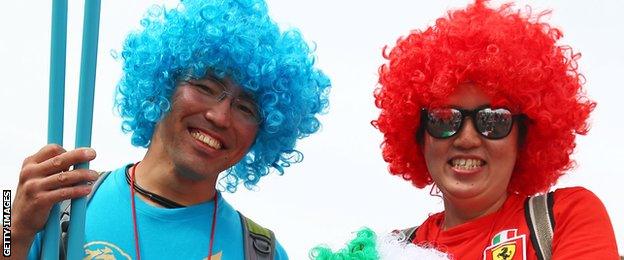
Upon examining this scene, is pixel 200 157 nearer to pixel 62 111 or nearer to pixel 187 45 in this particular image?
pixel 187 45

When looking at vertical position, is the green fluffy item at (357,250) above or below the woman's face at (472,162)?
below

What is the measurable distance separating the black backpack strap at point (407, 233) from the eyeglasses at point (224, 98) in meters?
0.88

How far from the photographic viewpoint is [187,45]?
3.57 meters

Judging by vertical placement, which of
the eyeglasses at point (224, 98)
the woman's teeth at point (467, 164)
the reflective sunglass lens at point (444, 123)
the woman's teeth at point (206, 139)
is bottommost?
the woman's teeth at point (467, 164)

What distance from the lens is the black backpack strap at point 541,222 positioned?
2.84 m

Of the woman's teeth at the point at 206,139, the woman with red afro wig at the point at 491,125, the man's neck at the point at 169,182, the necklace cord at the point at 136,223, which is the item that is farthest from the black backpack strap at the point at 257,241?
the woman with red afro wig at the point at 491,125

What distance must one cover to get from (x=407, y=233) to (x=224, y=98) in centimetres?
109

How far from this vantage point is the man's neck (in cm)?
335

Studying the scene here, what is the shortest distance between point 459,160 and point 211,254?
1194 millimetres

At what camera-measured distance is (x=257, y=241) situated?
3402 millimetres

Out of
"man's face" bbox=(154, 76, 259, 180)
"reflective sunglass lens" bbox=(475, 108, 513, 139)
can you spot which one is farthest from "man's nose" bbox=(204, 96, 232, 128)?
"reflective sunglass lens" bbox=(475, 108, 513, 139)

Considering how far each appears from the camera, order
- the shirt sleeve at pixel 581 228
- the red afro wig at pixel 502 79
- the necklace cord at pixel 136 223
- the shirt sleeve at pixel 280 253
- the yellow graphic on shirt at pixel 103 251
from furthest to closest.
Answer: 1. the shirt sleeve at pixel 280 253
2. the red afro wig at pixel 502 79
3. the necklace cord at pixel 136 223
4. the yellow graphic on shirt at pixel 103 251
5. the shirt sleeve at pixel 581 228

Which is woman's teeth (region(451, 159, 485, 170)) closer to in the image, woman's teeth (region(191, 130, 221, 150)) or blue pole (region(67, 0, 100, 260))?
woman's teeth (region(191, 130, 221, 150))

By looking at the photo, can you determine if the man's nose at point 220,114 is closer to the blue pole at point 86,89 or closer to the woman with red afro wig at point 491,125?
the woman with red afro wig at point 491,125
